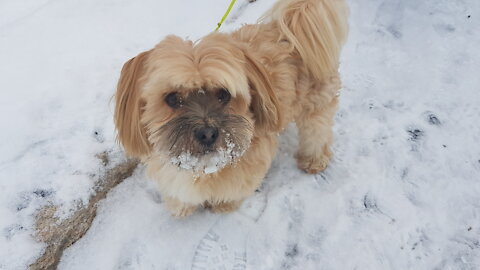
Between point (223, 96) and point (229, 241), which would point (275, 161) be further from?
point (223, 96)

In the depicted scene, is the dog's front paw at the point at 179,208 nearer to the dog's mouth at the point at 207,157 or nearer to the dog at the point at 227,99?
the dog at the point at 227,99

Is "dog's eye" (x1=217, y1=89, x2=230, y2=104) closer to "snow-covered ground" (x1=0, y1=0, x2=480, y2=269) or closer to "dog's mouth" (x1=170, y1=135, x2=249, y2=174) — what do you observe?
"dog's mouth" (x1=170, y1=135, x2=249, y2=174)

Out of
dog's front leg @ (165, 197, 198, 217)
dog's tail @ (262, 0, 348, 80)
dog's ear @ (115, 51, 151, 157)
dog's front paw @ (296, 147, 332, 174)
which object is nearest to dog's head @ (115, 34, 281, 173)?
dog's ear @ (115, 51, 151, 157)

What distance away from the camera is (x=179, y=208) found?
316cm

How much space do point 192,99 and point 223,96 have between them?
208 millimetres

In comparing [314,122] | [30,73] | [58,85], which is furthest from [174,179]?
[30,73]

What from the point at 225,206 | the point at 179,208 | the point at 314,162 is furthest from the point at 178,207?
the point at 314,162

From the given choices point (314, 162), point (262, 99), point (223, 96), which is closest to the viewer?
point (223, 96)

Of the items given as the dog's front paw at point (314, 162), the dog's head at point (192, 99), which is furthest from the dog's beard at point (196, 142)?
the dog's front paw at point (314, 162)

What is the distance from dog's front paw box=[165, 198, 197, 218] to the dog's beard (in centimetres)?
82

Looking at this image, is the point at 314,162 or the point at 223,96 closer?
the point at 223,96

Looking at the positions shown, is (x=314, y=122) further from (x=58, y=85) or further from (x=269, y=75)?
(x=58, y=85)

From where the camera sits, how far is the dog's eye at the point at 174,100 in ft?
7.46

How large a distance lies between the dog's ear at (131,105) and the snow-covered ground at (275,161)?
1.02 meters
